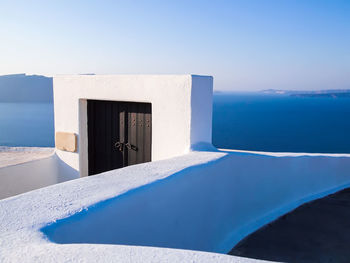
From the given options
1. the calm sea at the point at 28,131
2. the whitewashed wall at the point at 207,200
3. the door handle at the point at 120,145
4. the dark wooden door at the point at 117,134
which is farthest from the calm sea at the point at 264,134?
the door handle at the point at 120,145

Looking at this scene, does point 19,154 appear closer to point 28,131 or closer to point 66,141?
point 66,141

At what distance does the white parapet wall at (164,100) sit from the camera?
445 centimetres

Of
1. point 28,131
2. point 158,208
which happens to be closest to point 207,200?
point 158,208

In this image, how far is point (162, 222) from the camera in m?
2.71

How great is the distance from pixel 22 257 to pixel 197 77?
3351mm

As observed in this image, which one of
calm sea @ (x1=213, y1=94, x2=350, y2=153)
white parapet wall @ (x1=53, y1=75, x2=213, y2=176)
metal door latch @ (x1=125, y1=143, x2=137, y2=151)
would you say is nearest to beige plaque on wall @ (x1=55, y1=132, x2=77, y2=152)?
white parapet wall @ (x1=53, y1=75, x2=213, y2=176)

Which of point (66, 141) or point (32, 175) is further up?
point (66, 141)

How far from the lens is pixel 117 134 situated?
5.55 metres

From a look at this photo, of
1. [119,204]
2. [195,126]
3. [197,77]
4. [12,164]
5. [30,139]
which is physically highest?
[197,77]

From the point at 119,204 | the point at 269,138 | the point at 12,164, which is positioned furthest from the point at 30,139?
the point at 119,204

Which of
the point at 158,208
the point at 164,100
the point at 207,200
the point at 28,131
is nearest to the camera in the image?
the point at 158,208

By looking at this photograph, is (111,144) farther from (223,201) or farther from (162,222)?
(162,222)

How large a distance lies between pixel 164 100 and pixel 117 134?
4.22 ft

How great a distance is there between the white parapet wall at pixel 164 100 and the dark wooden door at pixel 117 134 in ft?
0.81
